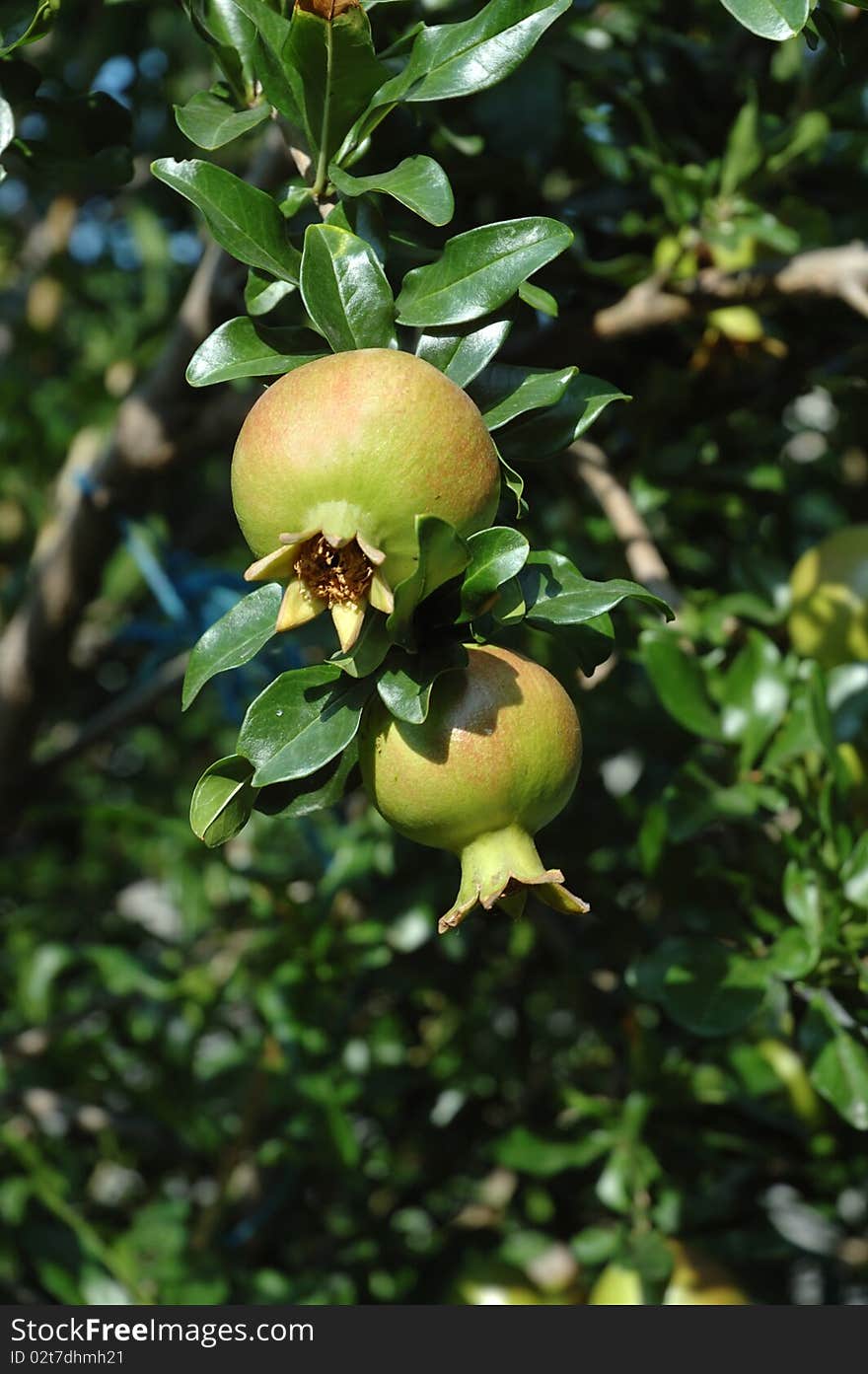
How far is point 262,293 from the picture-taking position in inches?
26.1

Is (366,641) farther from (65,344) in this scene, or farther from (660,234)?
(65,344)

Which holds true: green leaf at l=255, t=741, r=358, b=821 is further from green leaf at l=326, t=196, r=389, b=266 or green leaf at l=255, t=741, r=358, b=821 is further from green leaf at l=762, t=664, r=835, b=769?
green leaf at l=762, t=664, r=835, b=769

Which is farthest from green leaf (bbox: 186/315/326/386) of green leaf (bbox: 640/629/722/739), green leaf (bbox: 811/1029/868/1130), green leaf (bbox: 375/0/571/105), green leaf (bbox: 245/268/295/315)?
green leaf (bbox: 811/1029/868/1130)

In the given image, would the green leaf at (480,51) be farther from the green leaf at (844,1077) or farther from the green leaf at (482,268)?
the green leaf at (844,1077)

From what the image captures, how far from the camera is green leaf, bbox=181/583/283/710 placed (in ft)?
1.96

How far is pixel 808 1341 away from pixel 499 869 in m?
0.70

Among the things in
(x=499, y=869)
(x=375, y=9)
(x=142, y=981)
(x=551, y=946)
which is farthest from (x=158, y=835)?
(x=499, y=869)

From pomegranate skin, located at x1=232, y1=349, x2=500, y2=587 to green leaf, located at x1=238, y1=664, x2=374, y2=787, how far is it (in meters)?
0.06

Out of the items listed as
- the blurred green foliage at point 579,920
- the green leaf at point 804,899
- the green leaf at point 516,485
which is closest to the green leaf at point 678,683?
the blurred green foliage at point 579,920

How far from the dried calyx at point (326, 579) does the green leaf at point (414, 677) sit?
0.03 m

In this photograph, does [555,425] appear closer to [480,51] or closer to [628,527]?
[480,51]

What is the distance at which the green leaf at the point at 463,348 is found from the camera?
620 millimetres

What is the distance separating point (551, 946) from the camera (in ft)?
4.63

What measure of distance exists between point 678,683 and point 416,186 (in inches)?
17.4
